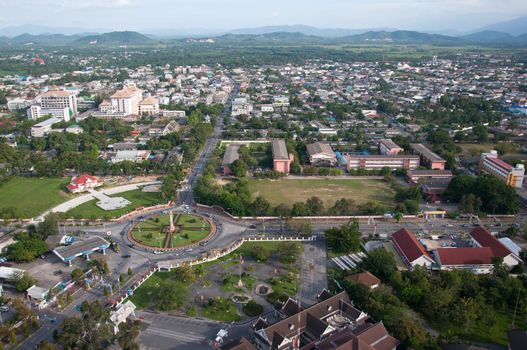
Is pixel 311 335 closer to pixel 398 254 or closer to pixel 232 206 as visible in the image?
pixel 398 254

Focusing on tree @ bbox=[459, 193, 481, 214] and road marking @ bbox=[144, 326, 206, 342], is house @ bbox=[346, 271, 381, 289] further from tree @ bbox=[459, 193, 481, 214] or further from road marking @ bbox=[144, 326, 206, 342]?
tree @ bbox=[459, 193, 481, 214]

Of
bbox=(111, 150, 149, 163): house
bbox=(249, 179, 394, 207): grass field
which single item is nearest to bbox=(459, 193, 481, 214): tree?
bbox=(249, 179, 394, 207): grass field

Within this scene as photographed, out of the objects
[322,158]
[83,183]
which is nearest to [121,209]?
[83,183]

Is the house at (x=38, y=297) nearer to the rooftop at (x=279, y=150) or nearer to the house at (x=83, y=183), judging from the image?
the house at (x=83, y=183)

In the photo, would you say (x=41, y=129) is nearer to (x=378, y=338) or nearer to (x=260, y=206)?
(x=260, y=206)

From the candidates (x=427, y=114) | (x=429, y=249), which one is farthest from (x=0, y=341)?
(x=427, y=114)
